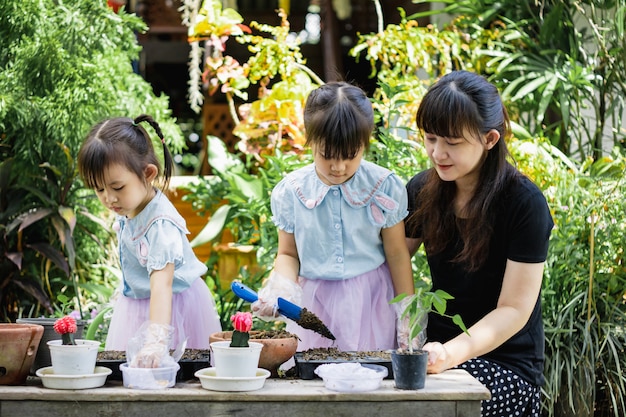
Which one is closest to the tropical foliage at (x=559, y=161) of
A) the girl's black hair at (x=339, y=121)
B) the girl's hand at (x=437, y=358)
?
the girl's black hair at (x=339, y=121)

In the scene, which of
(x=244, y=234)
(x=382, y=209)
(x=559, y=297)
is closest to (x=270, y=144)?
(x=244, y=234)

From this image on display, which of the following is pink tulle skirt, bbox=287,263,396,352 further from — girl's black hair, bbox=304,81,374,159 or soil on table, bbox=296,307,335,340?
girl's black hair, bbox=304,81,374,159

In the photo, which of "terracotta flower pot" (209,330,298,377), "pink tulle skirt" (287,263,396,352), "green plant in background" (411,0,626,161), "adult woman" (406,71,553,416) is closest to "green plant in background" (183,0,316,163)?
"green plant in background" (411,0,626,161)

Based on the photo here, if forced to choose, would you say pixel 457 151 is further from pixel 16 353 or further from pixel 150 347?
pixel 16 353

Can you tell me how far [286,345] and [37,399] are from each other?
57 centimetres

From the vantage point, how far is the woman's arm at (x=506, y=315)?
2238 millimetres

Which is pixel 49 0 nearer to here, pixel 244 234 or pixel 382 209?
pixel 244 234

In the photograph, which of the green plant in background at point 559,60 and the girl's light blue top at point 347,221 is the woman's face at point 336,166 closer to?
the girl's light blue top at point 347,221

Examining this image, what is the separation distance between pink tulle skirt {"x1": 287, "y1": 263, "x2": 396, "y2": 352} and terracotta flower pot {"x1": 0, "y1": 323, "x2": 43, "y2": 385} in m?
0.84

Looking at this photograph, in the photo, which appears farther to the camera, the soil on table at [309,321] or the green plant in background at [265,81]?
the green plant in background at [265,81]

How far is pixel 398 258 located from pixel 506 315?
1.32 ft

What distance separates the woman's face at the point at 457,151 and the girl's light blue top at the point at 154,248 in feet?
2.42

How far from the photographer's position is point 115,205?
2465 mm

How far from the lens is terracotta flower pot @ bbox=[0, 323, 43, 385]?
6.56 ft
